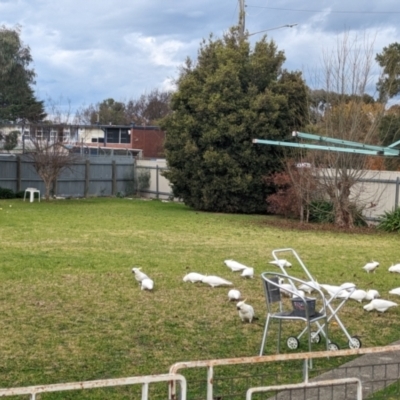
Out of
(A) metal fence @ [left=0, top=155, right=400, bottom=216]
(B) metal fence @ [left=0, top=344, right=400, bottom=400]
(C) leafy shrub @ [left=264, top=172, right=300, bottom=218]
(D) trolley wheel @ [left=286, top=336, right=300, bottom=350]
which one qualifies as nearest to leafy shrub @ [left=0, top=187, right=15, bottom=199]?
(A) metal fence @ [left=0, top=155, right=400, bottom=216]

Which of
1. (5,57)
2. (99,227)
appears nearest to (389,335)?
(99,227)

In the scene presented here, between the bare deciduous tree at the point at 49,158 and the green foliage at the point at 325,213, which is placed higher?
the bare deciduous tree at the point at 49,158

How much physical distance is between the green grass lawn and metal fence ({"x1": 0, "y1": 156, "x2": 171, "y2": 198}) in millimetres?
10313

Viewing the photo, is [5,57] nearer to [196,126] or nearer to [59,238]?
[196,126]

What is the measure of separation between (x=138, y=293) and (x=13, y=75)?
85.4ft

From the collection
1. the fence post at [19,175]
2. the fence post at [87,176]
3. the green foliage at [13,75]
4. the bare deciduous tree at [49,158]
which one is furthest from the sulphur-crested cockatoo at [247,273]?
the green foliage at [13,75]

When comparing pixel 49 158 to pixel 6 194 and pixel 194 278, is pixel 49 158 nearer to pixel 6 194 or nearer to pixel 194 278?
pixel 6 194

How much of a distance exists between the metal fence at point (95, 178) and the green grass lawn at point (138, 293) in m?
10.3

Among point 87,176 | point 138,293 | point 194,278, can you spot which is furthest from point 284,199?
point 138,293

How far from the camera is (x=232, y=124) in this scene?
2459 centimetres

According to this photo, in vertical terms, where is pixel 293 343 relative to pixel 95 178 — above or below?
below

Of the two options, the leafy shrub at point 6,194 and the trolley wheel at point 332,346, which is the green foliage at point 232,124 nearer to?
the leafy shrub at point 6,194

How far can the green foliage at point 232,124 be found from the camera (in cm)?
2456

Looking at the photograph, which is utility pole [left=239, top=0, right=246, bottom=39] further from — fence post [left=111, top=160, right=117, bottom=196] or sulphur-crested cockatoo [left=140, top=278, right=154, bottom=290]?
sulphur-crested cockatoo [left=140, top=278, right=154, bottom=290]
